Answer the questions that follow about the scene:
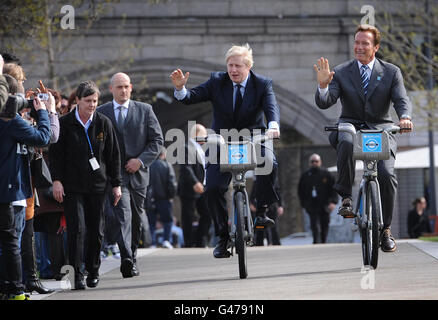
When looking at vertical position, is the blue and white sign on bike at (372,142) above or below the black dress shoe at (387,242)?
above

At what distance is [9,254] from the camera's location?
313 inches

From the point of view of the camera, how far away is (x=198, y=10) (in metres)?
27.4

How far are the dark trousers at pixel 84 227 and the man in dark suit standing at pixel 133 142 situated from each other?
97cm

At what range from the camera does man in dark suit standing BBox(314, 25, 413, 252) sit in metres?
9.66

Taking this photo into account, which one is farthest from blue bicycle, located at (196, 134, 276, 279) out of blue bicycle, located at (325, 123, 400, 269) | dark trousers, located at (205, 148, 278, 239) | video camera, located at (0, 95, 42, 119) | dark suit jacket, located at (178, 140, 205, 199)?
dark suit jacket, located at (178, 140, 205, 199)

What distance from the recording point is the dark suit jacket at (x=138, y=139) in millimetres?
10766

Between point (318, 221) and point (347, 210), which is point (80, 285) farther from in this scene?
point (318, 221)

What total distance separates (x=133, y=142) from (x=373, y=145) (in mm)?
2579

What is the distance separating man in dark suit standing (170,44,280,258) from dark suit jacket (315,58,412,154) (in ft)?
1.99

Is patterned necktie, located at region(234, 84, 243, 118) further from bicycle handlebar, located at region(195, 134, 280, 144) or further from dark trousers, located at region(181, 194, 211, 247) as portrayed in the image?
dark trousers, located at region(181, 194, 211, 247)

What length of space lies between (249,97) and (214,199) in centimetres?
97

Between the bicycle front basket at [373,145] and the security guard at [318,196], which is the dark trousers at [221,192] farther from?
the security guard at [318,196]

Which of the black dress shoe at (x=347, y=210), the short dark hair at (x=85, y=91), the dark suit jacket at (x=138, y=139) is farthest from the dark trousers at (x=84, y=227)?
the black dress shoe at (x=347, y=210)

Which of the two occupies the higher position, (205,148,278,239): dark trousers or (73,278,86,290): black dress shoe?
(205,148,278,239): dark trousers
